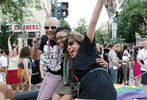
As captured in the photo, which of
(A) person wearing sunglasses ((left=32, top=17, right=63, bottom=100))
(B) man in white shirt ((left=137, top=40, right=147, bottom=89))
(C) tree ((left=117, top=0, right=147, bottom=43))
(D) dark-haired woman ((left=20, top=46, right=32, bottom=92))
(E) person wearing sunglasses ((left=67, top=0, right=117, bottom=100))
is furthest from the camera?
(C) tree ((left=117, top=0, right=147, bottom=43))

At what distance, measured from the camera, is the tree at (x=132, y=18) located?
A: 35531 mm

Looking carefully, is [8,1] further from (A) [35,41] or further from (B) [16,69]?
(A) [35,41]

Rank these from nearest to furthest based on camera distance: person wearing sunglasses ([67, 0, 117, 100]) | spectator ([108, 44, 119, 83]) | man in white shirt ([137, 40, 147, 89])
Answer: person wearing sunglasses ([67, 0, 117, 100])
man in white shirt ([137, 40, 147, 89])
spectator ([108, 44, 119, 83])

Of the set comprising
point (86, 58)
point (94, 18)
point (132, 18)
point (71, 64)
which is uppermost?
point (132, 18)

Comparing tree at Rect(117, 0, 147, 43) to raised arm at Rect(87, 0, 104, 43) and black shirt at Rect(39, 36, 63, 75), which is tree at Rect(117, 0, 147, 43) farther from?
raised arm at Rect(87, 0, 104, 43)

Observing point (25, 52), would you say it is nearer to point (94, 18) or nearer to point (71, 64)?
point (71, 64)

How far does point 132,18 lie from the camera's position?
36.2 meters

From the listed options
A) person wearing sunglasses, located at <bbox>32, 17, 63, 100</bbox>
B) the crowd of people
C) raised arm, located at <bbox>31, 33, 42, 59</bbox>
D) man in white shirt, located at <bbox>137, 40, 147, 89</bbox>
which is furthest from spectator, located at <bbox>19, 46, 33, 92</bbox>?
man in white shirt, located at <bbox>137, 40, 147, 89</bbox>

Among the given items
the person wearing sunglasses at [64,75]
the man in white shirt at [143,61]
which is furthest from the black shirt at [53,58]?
the man in white shirt at [143,61]

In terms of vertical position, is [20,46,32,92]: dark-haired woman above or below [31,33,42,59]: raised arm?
below

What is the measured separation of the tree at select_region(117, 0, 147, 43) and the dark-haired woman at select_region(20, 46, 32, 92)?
3099 centimetres

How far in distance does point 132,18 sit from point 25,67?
32.7 m

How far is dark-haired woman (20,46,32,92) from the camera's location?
21.0 ft

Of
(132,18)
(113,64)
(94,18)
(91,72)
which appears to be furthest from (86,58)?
(132,18)
